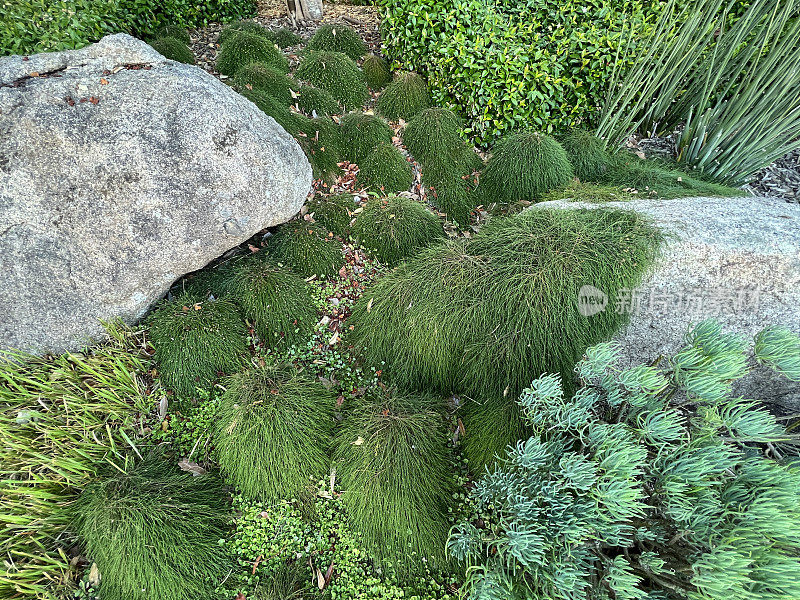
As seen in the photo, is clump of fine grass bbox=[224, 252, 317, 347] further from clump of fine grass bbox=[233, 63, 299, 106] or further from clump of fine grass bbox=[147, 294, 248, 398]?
clump of fine grass bbox=[233, 63, 299, 106]

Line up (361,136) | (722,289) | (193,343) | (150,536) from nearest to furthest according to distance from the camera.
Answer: (150,536), (722,289), (193,343), (361,136)

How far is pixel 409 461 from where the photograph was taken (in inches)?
88.9

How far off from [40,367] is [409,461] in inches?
88.4

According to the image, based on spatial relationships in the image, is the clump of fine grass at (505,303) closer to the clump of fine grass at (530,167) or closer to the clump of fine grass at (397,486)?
the clump of fine grass at (397,486)

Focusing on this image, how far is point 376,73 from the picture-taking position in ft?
15.1

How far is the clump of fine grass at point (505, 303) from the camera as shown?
8.36ft

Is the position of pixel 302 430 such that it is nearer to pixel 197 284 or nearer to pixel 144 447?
pixel 144 447

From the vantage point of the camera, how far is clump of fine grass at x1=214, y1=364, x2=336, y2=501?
7.52ft

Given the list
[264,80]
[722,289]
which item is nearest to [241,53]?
[264,80]

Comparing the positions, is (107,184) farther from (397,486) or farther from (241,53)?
(241,53)

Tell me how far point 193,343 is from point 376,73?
344 cm

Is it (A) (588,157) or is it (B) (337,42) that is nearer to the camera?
(A) (588,157)

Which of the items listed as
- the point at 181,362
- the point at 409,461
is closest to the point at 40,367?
the point at 181,362

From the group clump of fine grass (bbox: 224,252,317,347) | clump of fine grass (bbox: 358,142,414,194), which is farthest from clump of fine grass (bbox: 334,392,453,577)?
clump of fine grass (bbox: 358,142,414,194)
